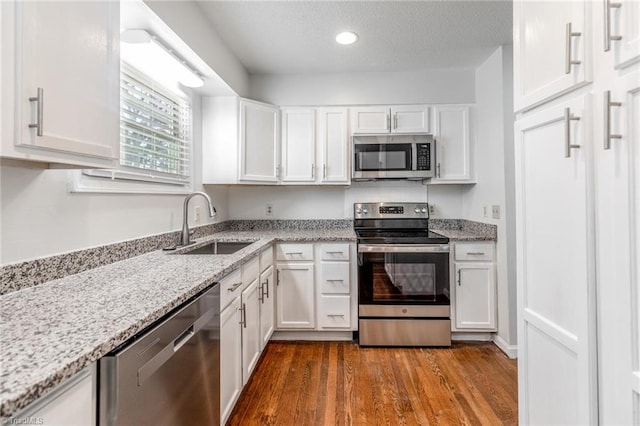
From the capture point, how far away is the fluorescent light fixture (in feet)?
5.31

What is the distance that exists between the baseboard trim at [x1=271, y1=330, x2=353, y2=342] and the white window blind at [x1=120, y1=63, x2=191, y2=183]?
1.54m

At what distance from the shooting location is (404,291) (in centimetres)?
258

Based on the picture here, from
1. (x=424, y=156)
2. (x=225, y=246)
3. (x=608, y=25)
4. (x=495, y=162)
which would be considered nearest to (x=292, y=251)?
(x=225, y=246)

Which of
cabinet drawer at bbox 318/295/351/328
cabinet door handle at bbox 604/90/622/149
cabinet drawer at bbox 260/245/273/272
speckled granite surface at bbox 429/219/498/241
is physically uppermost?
cabinet door handle at bbox 604/90/622/149

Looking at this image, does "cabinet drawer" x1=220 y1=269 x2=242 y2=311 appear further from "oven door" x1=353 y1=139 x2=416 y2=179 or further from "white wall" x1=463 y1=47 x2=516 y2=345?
"white wall" x1=463 y1=47 x2=516 y2=345

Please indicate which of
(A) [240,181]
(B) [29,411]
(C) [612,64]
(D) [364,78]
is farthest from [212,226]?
(C) [612,64]

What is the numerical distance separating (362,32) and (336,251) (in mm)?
1710

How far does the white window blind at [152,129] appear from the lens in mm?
1718

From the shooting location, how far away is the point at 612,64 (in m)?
0.80

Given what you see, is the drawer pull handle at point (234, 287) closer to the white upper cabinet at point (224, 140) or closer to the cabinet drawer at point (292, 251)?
the cabinet drawer at point (292, 251)

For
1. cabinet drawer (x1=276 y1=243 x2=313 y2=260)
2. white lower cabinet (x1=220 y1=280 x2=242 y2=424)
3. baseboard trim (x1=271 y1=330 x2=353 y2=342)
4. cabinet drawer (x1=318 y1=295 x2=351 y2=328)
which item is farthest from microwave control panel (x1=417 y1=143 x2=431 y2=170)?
white lower cabinet (x1=220 y1=280 x2=242 y2=424)

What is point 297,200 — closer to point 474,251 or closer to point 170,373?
point 474,251

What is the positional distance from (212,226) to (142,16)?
1.64 metres

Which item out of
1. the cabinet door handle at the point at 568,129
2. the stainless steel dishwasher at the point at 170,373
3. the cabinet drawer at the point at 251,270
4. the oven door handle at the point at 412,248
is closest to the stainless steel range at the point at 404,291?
the oven door handle at the point at 412,248
